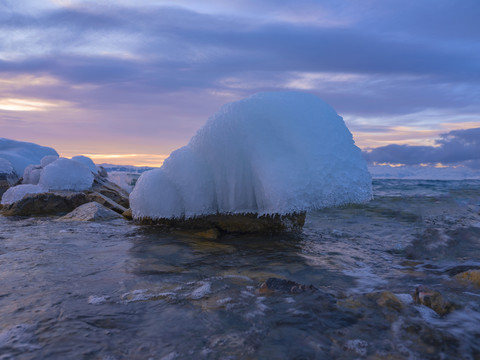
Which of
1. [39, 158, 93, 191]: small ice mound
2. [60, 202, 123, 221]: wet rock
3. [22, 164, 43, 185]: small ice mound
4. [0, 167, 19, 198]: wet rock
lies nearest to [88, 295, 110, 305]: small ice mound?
[60, 202, 123, 221]: wet rock

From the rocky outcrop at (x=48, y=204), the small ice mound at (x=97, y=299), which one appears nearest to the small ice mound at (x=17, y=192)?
the rocky outcrop at (x=48, y=204)

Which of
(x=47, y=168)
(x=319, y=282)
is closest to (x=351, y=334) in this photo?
(x=319, y=282)

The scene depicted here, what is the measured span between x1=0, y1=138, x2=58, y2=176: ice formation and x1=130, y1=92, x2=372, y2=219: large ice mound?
13.7 meters

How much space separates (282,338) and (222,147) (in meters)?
2.66

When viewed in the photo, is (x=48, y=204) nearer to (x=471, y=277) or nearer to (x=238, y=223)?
(x=238, y=223)

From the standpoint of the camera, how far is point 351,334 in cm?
200

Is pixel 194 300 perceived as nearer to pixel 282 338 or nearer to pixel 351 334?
pixel 282 338

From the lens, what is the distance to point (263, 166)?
12.4 feet

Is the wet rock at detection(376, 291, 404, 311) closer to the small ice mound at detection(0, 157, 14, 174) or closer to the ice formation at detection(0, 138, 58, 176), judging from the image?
the small ice mound at detection(0, 157, 14, 174)

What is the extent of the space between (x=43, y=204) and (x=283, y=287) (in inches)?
254

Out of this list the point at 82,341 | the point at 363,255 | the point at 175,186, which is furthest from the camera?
the point at 175,186

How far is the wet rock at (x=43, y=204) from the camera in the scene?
7.07 meters

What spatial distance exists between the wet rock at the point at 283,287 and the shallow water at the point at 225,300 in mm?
42

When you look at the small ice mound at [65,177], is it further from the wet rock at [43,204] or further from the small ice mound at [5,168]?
the small ice mound at [5,168]
